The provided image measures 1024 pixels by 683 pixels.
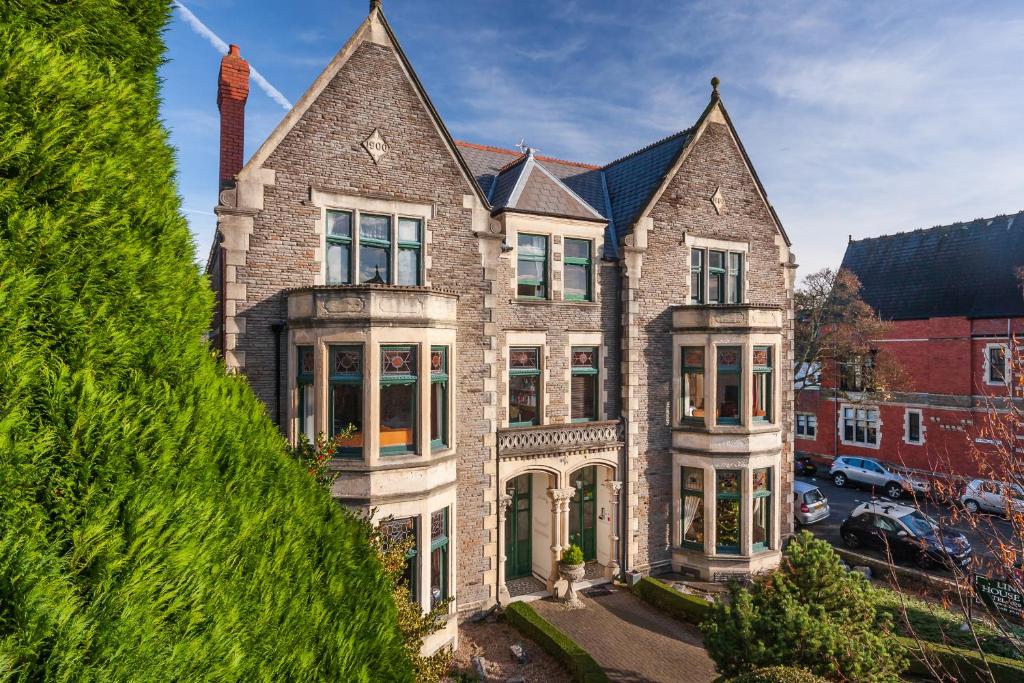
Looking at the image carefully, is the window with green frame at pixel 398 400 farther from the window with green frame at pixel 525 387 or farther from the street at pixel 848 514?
the street at pixel 848 514

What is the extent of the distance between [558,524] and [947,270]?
108ft

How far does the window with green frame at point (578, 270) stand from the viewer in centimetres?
1539

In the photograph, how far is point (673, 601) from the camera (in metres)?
13.8

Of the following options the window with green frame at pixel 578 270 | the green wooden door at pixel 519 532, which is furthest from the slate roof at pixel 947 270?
the green wooden door at pixel 519 532

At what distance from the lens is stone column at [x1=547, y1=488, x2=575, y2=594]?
48.4 feet

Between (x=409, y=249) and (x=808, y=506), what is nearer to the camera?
(x=409, y=249)

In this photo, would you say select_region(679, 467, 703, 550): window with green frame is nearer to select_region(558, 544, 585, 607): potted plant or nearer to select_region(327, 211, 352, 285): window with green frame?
select_region(558, 544, 585, 607): potted plant

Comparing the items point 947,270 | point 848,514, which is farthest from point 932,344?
point 848,514

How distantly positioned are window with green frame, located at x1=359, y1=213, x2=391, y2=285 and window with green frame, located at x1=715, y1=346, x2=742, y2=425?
10289 millimetres

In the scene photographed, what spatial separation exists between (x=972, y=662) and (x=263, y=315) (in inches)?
644

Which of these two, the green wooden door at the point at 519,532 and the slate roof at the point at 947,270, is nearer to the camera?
the green wooden door at the point at 519,532

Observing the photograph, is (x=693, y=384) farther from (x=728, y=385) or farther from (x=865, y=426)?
(x=865, y=426)

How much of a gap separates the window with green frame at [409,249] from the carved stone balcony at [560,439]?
472 centimetres

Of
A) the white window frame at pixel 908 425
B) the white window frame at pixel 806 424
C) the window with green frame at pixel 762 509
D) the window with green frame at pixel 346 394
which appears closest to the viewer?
the window with green frame at pixel 346 394
